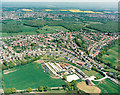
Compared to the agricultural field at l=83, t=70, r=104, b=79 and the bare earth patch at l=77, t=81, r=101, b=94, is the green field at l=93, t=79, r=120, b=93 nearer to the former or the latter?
the bare earth patch at l=77, t=81, r=101, b=94

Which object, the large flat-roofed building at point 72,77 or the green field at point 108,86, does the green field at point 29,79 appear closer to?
the large flat-roofed building at point 72,77

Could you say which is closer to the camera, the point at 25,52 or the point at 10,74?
the point at 10,74

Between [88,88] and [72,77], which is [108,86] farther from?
[72,77]

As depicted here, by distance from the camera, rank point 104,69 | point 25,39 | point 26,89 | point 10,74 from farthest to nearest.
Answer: point 25,39 → point 104,69 → point 10,74 → point 26,89

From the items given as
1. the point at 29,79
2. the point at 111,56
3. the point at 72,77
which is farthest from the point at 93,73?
the point at 29,79

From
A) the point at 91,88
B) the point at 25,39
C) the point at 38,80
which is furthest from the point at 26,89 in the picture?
the point at 25,39

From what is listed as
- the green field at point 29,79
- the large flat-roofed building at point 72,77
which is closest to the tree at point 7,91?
the green field at point 29,79

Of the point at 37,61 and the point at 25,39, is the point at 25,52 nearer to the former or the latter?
the point at 37,61
